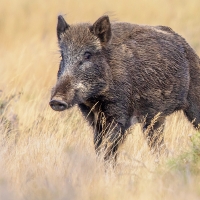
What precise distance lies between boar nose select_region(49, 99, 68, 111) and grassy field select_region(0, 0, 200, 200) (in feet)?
1.37

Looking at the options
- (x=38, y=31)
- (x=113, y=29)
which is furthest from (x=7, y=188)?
(x=38, y=31)

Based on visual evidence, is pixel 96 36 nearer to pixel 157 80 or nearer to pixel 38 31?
pixel 157 80

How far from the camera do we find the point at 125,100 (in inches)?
308

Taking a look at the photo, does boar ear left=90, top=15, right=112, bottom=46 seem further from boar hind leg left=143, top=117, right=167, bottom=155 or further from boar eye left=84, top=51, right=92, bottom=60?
boar hind leg left=143, top=117, right=167, bottom=155

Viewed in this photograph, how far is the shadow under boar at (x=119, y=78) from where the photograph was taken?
7520 mm

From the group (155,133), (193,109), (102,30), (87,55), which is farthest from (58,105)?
(193,109)

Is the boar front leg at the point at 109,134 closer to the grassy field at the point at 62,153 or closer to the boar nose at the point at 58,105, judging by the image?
the grassy field at the point at 62,153

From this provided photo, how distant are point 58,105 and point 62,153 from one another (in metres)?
0.49

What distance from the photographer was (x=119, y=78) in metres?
7.80

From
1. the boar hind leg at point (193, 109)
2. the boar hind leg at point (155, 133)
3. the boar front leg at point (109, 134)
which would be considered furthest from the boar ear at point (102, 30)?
the boar hind leg at point (193, 109)

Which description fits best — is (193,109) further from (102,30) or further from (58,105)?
(58,105)

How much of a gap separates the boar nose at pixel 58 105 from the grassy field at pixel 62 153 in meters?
0.42

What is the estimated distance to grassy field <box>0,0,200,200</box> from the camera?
5.38 meters

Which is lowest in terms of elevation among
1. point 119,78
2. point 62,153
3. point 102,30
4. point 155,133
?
point 62,153
